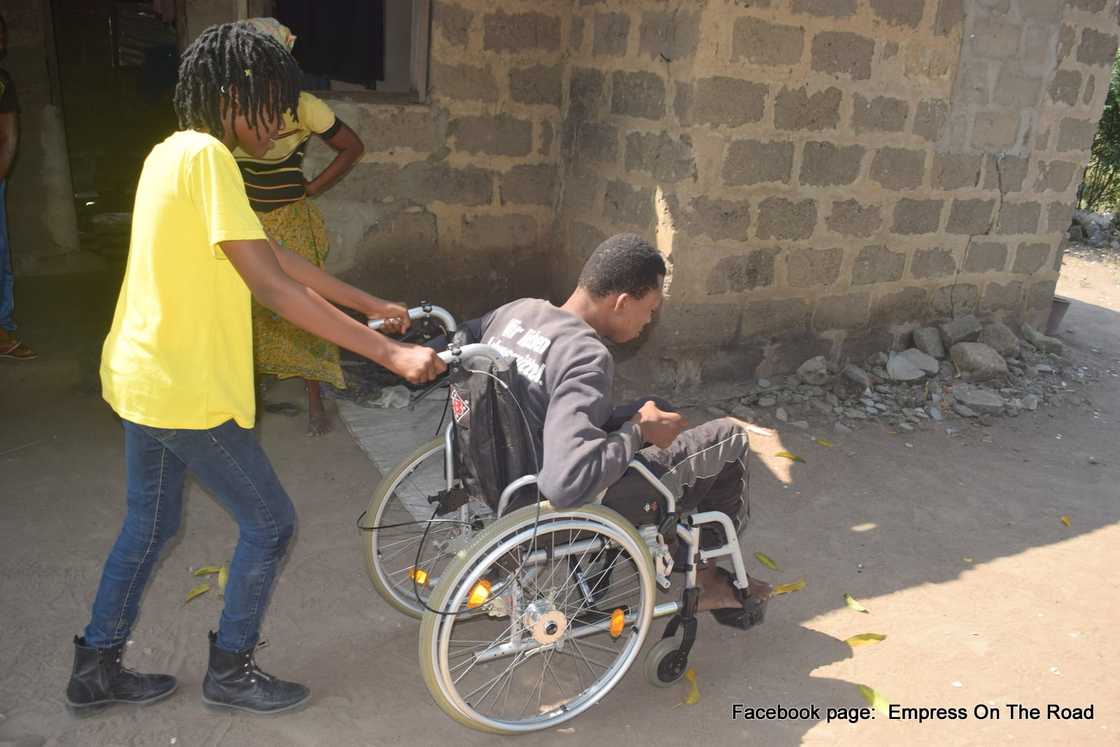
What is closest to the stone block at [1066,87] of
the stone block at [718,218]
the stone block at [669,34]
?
the stone block at [718,218]

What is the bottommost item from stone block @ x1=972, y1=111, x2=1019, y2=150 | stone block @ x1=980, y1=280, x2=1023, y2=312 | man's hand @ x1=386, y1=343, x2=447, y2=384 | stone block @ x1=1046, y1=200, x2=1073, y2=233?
stone block @ x1=980, y1=280, x2=1023, y2=312

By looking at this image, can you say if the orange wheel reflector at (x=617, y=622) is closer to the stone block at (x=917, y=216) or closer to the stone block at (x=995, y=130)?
the stone block at (x=917, y=216)

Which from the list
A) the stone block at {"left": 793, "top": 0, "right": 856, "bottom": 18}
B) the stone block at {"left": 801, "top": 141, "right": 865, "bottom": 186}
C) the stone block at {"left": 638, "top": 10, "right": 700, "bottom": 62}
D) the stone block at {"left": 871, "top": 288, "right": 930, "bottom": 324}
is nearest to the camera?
the stone block at {"left": 638, "top": 10, "right": 700, "bottom": 62}

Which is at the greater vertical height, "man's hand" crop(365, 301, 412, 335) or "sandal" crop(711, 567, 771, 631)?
"man's hand" crop(365, 301, 412, 335)

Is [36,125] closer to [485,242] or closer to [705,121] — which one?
[485,242]

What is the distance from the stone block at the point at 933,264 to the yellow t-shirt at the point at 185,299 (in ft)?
15.5

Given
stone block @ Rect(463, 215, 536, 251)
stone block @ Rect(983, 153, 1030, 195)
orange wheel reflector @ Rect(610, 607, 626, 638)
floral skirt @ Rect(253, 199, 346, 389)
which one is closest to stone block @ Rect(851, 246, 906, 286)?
stone block @ Rect(983, 153, 1030, 195)

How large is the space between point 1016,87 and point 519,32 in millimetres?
3261

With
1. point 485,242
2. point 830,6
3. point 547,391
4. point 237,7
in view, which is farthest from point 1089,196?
point 547,391

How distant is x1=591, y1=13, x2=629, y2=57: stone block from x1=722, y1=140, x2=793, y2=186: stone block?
90 centimetres

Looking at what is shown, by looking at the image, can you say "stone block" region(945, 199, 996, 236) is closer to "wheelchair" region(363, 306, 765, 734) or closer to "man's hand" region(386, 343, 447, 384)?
"wheelchair" region(363, 306, 765, 734)

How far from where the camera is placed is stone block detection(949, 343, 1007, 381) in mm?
5652

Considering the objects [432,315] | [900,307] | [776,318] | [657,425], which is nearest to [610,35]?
[776,318]

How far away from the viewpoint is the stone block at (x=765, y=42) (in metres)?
4.52
